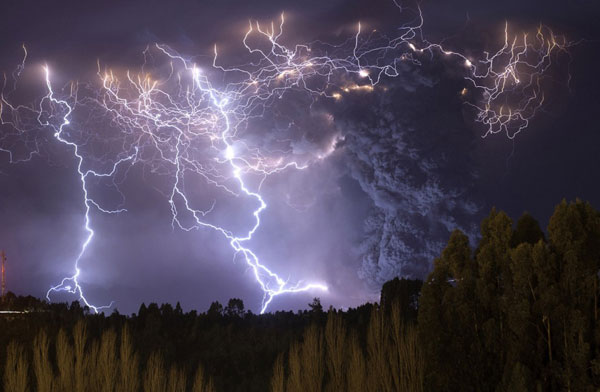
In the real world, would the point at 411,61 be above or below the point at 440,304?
above

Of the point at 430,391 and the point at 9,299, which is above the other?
the point at 9,299

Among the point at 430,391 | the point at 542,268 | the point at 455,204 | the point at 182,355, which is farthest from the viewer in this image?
the point at 455,204

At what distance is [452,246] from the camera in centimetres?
777

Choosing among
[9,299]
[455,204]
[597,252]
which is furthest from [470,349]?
[455,204]

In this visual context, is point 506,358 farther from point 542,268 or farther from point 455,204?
point 455,204

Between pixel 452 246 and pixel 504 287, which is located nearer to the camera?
pixel 504 287

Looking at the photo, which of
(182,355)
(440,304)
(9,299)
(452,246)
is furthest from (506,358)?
(9,299)

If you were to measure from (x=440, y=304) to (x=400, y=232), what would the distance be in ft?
108

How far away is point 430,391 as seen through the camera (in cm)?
746

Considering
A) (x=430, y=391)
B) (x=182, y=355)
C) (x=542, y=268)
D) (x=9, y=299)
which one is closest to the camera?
(x=542, y=268)

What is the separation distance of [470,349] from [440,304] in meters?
0.58

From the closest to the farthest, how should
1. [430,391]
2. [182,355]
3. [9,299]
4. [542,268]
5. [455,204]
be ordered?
[542,268] → [430,391] → [182,355] → [9,299] → [455,204]

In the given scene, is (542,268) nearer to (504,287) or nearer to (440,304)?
(504,287)

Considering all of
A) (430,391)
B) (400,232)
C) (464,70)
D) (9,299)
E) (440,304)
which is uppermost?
(464,70)
